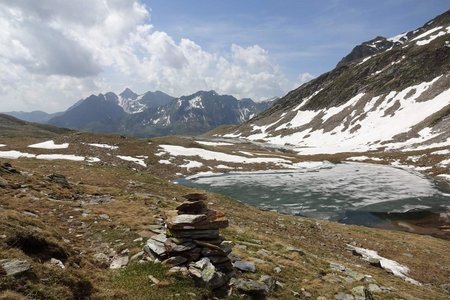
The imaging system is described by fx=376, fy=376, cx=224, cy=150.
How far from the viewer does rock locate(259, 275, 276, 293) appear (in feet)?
57.0

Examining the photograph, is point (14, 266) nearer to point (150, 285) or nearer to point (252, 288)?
point (150, 285)

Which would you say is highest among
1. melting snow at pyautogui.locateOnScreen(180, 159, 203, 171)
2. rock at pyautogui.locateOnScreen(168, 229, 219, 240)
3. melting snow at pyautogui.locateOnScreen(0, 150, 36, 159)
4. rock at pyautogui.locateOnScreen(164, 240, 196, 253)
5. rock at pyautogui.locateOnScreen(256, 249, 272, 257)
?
rock at pyautogui.locateOnScreen(168, 229, 219, 240)

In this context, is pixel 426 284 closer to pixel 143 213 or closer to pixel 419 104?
pixel 143 213

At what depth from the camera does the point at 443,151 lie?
104m

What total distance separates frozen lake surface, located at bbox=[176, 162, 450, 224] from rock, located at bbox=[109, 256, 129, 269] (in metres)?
36.7

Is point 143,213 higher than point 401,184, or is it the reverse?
point 143,213

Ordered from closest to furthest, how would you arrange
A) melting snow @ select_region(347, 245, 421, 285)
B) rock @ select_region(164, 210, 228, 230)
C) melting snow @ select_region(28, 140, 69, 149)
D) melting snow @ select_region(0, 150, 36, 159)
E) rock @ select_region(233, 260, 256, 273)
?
rock @ select_region(164, 210, 228, 230), rock @ select_region(233, 260, 256, 273), melting snow @ select_region(347, 245, 421, 285), melting snow @ select_region(0, 150, 36, 159), melting snow @ select_region(28, 140, 69, 149)

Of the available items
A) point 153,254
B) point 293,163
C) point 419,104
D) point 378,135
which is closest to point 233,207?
point 153,254

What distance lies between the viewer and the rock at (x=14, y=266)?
40.8ft

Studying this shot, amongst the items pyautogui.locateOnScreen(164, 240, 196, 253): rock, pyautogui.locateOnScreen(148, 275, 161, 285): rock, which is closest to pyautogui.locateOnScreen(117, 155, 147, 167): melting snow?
pyautogui.locateOnScreen(164, 240, 196, 253): rock

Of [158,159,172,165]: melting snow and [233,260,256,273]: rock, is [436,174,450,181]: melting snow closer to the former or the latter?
[158,159,172,165]: melting snow

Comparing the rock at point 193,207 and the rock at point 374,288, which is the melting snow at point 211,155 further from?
the rock at point 374,288

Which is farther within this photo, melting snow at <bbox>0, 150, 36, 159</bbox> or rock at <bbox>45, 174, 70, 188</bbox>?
melting snow at <bbox>0, 150, 36, 159</bbox>

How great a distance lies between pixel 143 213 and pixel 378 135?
527 feet
